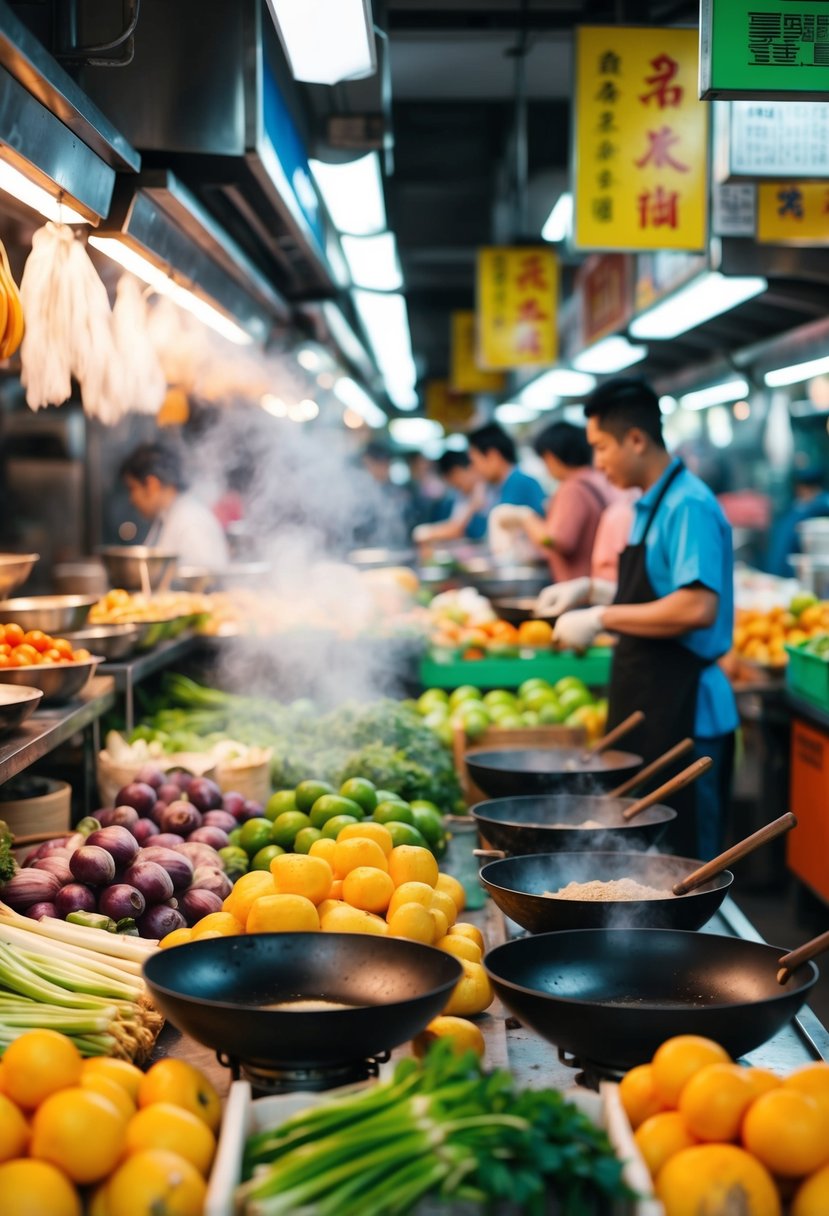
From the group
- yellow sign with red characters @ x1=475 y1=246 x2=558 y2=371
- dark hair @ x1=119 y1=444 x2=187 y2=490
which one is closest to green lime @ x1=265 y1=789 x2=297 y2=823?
dark hair @ x1=119 y1=444 x2=187 y2=490

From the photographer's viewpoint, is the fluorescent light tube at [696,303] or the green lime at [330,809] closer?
the green lime at [330,809]

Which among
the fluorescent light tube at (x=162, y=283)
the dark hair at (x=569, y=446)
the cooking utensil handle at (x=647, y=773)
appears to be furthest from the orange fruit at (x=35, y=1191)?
the dark hair at (x=569, y=446)

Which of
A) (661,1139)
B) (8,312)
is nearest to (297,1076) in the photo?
(661,1139)

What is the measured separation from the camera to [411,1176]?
1555mm

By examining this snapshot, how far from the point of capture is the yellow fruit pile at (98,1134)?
162 cm

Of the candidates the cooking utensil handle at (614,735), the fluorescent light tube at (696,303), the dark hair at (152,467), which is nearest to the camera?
the cooking utensil handle at (614,735)

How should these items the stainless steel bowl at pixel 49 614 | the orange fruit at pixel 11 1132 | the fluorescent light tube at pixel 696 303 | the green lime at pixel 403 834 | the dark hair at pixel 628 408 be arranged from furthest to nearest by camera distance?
the fluorescent light tube at pixel 696 303
the dark hair at pixel 628 408
the stainless steel bowl at pixel 49 614
the green lime at pixel 403 834
the orange fruit at pixel 11 1132

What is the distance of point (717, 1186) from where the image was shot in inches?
64.6

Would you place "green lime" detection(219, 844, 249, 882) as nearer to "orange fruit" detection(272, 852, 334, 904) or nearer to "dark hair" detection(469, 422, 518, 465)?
"orange fruit" detection(272, 852, 334, 904)

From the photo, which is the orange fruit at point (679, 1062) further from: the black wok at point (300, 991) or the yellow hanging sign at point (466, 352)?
the yellow hanging sign at point (466, 352)

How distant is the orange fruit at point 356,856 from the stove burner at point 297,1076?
811 millimetres

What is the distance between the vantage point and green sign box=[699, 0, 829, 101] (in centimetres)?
335

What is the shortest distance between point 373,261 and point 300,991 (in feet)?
23.3

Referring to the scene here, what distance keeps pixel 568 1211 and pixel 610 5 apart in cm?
910
